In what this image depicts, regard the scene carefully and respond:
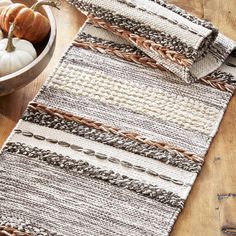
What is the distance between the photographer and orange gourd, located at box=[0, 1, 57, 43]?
1250 mm

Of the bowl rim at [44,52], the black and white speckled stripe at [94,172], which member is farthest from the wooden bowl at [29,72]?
the black and white speckled stripe at [94,172]

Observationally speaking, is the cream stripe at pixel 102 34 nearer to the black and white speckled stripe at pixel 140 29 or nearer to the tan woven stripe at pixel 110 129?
the black and white speckled stripe at pixel 140 29

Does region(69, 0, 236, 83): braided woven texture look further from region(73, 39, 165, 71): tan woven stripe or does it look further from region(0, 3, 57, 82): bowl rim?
region(0, 3, 57, 82): bowl rim

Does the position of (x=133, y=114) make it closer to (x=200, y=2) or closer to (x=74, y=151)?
(x=74, y=151)

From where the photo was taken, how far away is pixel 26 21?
1.25 metres

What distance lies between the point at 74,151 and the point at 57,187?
86 mm

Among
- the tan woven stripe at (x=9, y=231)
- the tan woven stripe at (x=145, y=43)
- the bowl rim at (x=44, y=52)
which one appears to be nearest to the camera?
the tan woven stripe at (x=9, y=231)

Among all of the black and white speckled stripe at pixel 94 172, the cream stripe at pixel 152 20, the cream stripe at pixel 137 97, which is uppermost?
the cream stripe at pixel 152 20

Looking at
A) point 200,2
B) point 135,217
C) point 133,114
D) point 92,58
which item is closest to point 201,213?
point 135,217

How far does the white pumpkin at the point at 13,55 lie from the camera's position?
1211 mm

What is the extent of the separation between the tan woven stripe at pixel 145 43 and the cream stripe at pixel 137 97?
7 centimetres

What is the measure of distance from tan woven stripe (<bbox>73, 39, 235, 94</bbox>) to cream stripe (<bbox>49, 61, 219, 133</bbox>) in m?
0.06

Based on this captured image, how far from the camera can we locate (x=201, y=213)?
113 centimetres

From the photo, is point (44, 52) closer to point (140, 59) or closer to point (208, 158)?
point (140, 59)
